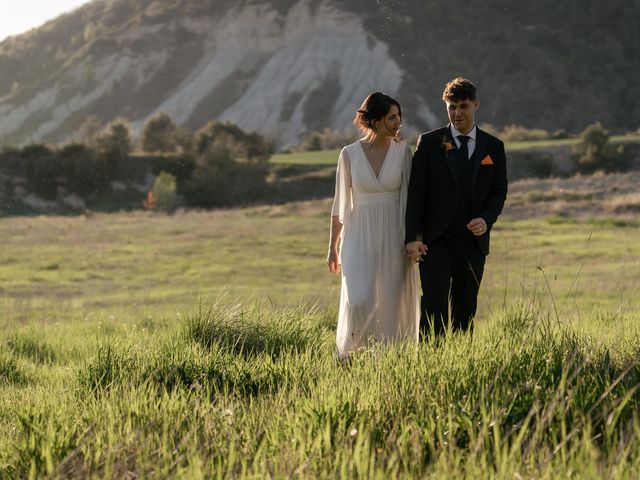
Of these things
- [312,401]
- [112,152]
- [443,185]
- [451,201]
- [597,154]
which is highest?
[112,152]

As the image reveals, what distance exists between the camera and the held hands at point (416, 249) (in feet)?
21.8

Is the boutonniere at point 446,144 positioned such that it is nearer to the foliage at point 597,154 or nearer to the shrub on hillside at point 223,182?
the shrub on hillside at point 223,182

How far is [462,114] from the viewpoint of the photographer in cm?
645

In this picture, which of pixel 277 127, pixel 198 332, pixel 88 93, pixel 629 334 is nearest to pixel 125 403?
pixel 198 332

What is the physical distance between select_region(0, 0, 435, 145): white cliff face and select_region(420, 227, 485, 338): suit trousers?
357 ft

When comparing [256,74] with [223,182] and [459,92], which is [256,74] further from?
[459,92]

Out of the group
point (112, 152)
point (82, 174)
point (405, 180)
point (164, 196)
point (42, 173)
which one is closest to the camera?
point (405, 180)

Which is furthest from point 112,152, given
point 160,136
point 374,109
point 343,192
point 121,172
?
point 374,109

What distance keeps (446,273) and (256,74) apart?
129m

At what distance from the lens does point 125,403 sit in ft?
16.2

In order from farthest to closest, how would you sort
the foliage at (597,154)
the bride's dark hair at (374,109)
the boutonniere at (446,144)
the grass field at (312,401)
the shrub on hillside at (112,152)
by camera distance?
the foliage at (597,154) < the shrub on hillside at (112,152) < the bride's dark hair at (374,109) < the boutonniere at (446,144) < the grass field at (312,401)

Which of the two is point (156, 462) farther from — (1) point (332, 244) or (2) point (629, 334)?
(2) point (629, 334)

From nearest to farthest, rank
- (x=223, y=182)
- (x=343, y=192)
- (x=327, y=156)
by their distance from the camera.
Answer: (x=343, y=192), (x=223, y=182), (x=327, y=156)

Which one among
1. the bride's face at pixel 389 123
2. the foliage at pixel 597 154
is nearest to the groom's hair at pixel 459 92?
the bride's face at pixel 389 123
